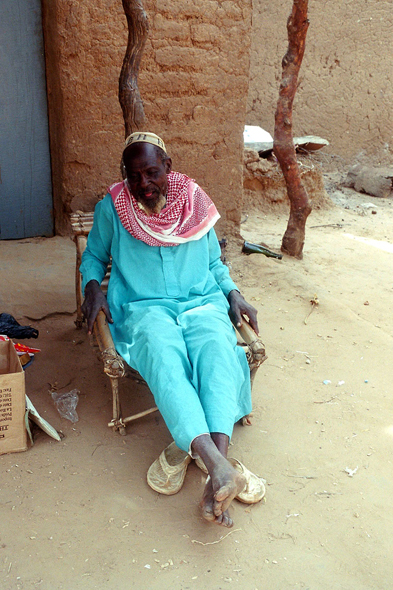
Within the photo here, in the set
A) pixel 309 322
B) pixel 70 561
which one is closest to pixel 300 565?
pixel 70 561

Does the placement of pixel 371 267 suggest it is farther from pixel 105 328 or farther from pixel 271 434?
pixel 105 328

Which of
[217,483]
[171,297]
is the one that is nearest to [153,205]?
[171,297]

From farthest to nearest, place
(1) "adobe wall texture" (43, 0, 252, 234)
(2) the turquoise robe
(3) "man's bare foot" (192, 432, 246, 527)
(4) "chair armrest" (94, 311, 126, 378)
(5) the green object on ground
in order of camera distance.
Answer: (5) the green object on ground → (1) "adobe wall texture" (43, 0, 252, 234) → (4) "chair armrest" (94, 311, 126, 378) → (2) the turquoise robe → (3) "man's bare foot" (192, 432, 246, 527)

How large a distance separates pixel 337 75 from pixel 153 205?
23.2ft

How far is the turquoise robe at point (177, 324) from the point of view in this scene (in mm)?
2113

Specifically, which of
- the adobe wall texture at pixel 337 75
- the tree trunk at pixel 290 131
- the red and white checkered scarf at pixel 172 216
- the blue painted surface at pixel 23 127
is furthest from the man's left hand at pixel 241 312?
the adobe wall texture at pixel 337 75

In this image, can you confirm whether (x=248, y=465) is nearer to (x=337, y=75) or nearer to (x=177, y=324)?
(x=177, y=324)

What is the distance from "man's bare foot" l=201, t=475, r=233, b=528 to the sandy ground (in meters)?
0.14

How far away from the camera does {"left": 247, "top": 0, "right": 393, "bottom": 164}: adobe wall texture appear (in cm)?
798

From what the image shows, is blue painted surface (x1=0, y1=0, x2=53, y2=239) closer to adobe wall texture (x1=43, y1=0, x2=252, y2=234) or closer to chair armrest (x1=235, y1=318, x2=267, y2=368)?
adobe wall texture (x1=43, y1=0, x2=252, y2=234)

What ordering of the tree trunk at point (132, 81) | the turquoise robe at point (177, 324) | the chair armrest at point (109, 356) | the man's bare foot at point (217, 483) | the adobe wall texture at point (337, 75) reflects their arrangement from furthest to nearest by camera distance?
the adobe wall texture at point (337, 75) → the tree trunk at point (132, 81) → the chair armrest at point (109, 356) → the turquoise robe at point (177, 324) → the man's bare foot at point (217, 483)

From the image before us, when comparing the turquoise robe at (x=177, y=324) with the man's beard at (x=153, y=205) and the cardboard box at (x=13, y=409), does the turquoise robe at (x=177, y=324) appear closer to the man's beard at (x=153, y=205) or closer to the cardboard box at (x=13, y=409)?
the man's beard at (x=153, y=205)

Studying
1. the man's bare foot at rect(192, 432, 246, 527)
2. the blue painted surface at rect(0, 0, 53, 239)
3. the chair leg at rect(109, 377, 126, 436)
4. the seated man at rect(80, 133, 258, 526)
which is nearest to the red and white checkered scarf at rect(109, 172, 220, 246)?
the seated man at rect(80, 133, 258, 526)

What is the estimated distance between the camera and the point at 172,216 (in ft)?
8.61
